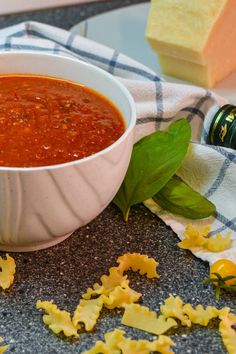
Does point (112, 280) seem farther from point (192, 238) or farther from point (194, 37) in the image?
point (194, 37)

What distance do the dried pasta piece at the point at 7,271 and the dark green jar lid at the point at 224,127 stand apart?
396mm

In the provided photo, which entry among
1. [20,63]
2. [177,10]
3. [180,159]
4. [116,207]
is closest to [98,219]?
[116,207]

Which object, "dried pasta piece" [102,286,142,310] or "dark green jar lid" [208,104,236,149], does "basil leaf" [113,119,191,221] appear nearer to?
"dark green jar lid" [208,104,236,149]

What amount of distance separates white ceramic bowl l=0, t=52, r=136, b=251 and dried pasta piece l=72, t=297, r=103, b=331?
0.36 ft

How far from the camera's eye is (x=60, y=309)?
1039mm

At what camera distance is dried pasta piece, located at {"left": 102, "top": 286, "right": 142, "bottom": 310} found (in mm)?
1029

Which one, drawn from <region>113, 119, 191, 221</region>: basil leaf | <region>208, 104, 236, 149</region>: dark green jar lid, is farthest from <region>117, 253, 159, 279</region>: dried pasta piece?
<region>208, 104, 236, 149</region>: dark green jar lid

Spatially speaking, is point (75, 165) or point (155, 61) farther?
point (155, 61)

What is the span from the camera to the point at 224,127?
1.26 metres

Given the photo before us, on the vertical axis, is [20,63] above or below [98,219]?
above

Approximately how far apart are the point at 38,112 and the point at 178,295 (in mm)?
317

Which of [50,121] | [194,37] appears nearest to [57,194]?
[50,121]

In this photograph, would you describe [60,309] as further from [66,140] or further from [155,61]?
[155,61]

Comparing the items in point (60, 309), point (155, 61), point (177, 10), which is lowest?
point (60, 309)
